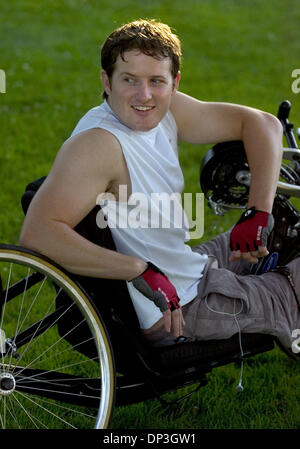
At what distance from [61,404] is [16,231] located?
2.00m

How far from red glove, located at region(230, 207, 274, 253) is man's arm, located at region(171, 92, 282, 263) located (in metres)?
0.11

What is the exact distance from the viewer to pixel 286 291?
3223 millimetres

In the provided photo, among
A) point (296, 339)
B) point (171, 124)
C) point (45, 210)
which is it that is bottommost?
point (296, 339)

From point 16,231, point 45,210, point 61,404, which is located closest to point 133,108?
point 45,210

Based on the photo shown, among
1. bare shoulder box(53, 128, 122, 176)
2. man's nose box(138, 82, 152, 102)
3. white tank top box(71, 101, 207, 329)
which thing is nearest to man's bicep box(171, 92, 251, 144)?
white tank top box(71, 101, 207, 329)

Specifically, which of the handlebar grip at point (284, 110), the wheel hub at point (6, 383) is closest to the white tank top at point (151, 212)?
the wheel hub at point (6, 383)

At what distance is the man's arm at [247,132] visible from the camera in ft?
10.7

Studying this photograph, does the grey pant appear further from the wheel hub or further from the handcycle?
the wheel hub

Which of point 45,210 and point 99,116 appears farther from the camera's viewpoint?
point 99,116

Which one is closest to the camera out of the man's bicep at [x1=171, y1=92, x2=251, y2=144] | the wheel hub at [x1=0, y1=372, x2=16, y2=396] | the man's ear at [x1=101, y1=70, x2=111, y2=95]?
the wheel hub at [x1=0, y1=372, x2=16, y2=396]

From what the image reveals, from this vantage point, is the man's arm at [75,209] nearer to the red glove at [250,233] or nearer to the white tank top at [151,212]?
the white tank top at [151,212]

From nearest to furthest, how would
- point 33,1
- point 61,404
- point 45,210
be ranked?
point 45,210
point 61,404
point 33,1

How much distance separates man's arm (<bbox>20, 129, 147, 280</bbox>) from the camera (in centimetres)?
275

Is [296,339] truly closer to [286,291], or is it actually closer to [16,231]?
[286,291]
